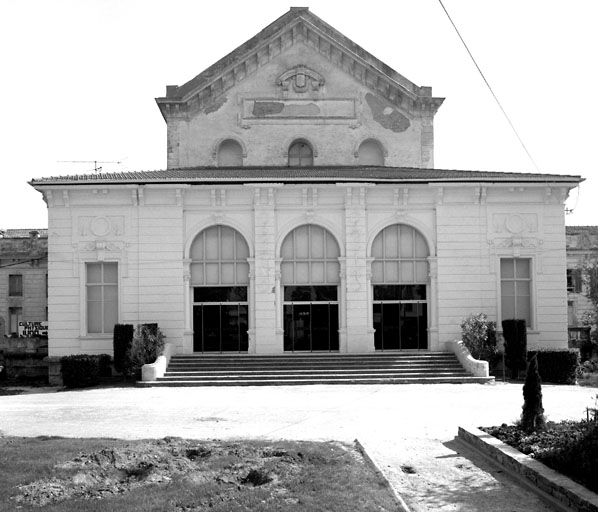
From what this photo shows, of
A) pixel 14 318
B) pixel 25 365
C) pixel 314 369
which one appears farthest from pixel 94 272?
pixel 14 318

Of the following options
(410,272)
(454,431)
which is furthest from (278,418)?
(410,272)

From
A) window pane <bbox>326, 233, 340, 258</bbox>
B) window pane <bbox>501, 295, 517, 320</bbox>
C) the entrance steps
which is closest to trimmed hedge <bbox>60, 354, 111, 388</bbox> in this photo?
the entrance steps

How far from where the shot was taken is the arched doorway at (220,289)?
3347cm

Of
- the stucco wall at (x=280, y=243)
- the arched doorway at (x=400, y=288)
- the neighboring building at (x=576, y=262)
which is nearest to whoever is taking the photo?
the stucco wall at (x=280, y=243)

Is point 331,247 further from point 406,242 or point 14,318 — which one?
point 14,318

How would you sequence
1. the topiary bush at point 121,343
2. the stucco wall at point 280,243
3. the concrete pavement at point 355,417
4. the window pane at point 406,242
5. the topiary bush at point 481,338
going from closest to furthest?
the concrete pavement at point 355,417 < the topiary bush at point 121,343 < the topiary bush at point 481,338 < the stucco wall at point 280,243 < the window pane at point 406,242

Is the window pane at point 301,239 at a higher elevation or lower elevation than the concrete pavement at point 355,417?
higher

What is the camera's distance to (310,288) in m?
33.6

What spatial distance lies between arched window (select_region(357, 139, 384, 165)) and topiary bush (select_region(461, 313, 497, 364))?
1177cm

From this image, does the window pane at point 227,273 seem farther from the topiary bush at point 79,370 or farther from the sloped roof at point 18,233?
the sloped roof at point 18,233

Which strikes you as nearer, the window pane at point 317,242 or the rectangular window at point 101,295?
the rectangular window at point 101,295

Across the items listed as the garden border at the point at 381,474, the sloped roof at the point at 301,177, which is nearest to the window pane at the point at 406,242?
the sloped roof at the point at 301,177

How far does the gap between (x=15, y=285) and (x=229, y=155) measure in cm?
3196

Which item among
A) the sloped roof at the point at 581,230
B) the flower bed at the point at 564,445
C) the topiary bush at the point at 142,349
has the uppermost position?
the sloped roof at the point at 581,230
